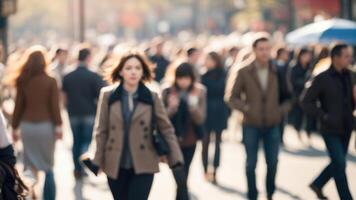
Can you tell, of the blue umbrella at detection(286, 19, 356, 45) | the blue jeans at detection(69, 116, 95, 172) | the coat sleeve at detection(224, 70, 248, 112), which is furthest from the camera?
the blue umbrella at detection(286, 19, 356, 45)

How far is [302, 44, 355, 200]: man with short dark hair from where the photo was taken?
32.7 ft

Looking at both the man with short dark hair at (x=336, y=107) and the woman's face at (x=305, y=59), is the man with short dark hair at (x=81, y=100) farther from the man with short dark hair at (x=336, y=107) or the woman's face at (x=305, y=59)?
the woman's face at (x=305, y=59)

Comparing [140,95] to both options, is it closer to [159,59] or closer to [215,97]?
[215,97]

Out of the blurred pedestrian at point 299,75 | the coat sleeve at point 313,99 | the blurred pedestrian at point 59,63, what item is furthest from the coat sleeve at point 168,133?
the blurred pedestrian at point 299,75

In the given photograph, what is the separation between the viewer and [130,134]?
Answer: 25.3 feet

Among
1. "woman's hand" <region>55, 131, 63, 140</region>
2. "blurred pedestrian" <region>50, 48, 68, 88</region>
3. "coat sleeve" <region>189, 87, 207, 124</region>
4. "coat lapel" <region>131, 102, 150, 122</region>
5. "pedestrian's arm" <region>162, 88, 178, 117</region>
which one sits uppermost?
"coat lapel" <region>131, 102, 150, 122</region>

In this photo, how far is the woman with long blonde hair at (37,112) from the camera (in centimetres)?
997

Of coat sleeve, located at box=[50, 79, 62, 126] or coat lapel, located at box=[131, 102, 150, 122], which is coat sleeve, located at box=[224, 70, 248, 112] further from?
coat lapel, located at box=[131, 102, 150, 122]

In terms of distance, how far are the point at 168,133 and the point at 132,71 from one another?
563 mm

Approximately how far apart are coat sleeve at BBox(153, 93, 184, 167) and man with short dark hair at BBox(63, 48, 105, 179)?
203 inches

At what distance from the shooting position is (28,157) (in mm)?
10234

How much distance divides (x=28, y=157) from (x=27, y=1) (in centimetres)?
7525

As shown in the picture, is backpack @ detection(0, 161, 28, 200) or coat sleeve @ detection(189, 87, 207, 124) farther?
coat sleeve @ detection(189, 87, 207, 124)

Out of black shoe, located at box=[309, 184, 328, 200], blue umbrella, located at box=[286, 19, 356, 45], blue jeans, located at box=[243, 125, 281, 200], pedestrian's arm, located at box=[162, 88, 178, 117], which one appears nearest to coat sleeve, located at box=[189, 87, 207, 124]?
pedestrian's arm, located at box=[162, 88, 178, 117]
